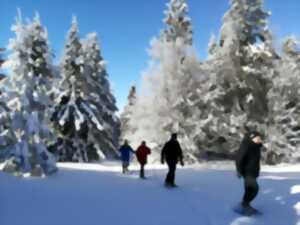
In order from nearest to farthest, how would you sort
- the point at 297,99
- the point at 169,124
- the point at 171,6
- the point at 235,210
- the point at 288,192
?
the point at 235,210 → the point at 288,192 → the point at 169,124 → the point at 297,99 → the point at 171,6

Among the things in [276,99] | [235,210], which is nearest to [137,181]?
[235,210]

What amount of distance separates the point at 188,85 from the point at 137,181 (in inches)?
521

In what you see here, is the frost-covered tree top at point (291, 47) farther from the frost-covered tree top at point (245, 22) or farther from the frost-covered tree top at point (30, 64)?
the frost-covered tree top at point (30, 64)

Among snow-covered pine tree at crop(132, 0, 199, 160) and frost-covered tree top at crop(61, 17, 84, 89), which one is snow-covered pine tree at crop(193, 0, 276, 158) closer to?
snow-covered pine tree at crop(132, 0, 199, 160)

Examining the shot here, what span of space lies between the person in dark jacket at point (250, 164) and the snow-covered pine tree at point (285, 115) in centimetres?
1795

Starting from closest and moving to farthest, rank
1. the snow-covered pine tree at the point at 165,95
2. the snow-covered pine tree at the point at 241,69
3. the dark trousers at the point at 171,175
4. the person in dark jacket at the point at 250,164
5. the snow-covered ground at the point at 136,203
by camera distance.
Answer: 1. the snow-covered ground at the point at 136,203
2. the person in dark jacket at the point at 250,164
3. the dark trousers at the point at 171,175
4. the snow-covered pine tree at the point at 165,95
5. the snow-covered pine tree at the point at 241,69

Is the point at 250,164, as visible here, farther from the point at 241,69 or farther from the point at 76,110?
the point at 76,110

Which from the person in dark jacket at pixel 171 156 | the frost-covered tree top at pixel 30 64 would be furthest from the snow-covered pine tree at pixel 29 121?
the person in dark jacket at pixel 171 156

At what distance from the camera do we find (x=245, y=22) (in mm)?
28406

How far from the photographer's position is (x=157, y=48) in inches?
1106

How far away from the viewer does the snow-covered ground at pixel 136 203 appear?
9109 millimetres

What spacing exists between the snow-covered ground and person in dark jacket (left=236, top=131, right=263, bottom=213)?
68 centimetres

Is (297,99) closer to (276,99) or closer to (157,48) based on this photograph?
(276,99)

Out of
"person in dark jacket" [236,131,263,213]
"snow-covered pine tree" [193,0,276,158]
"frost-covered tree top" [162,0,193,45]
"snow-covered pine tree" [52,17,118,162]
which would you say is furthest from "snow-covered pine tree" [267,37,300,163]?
"person in dark jacket" [236,131,263,213]
